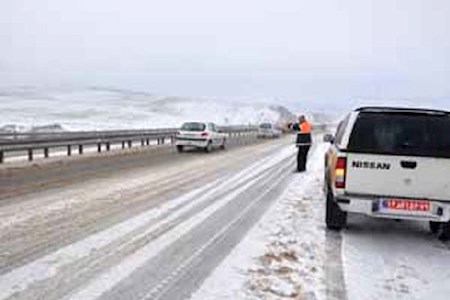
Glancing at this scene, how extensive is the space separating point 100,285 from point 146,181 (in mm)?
10625

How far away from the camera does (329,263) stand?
8242 millimetres

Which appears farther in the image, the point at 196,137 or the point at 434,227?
the point at 196,137

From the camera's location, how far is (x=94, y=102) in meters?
164

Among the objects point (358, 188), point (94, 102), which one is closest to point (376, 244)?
point (358, 188)

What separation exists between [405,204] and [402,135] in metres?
1.07

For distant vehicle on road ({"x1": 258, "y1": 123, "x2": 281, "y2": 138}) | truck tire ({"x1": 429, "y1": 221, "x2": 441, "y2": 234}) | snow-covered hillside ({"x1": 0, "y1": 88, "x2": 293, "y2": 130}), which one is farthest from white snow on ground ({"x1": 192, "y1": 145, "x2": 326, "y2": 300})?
snow-covered hillside ({"x1": 0, "y1": 88, "x2": 293, "y2": 130})

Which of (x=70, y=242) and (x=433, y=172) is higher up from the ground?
(x=433, y=172)

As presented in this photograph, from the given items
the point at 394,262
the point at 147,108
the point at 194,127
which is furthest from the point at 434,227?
the point at 147,108

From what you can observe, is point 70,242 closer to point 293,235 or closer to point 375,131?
point 293,235

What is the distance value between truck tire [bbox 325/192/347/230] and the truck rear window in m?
1.00

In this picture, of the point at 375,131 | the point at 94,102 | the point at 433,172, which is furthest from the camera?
the point at 94,102

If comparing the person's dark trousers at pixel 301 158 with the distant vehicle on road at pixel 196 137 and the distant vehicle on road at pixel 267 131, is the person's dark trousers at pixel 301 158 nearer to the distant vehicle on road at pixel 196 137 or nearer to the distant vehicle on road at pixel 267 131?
the distant vehicle on road at pixel 196 137

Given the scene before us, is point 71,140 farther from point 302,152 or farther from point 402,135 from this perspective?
point 402,135

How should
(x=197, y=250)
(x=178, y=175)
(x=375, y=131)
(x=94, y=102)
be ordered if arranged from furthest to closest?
(x=94, y=102) → (x=178, y=175) → (x=375, y=131) → (x=197, y=250)
